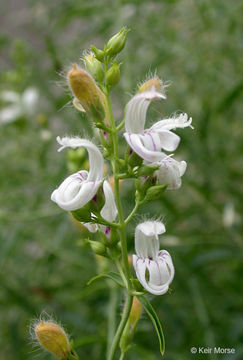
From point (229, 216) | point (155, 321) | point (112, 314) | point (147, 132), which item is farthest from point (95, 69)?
point (229, 216)

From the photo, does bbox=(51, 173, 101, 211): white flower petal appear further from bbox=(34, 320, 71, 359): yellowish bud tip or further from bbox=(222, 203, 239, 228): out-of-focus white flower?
bbox=(222, 203, 239, 228): out-of-focus white flower

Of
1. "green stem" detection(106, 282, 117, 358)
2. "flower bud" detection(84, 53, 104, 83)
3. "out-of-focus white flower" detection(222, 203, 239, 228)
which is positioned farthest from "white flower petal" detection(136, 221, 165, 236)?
"out-of-focus white flower" detection(222, 203, 239, 228)

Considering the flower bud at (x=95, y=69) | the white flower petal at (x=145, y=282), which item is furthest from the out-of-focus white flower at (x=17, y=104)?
the white flower petal at (x=145, y=282)

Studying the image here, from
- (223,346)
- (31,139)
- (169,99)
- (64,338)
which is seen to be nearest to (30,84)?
(31,139)

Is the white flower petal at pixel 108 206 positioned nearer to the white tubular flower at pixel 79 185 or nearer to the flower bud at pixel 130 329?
the white tubular flower at pixel 79 185

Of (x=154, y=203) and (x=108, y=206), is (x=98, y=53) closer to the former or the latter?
(x=108, y=206)

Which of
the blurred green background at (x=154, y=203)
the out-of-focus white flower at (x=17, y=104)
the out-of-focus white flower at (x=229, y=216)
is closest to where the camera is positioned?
the blurred green background at (x=154, y=203)
